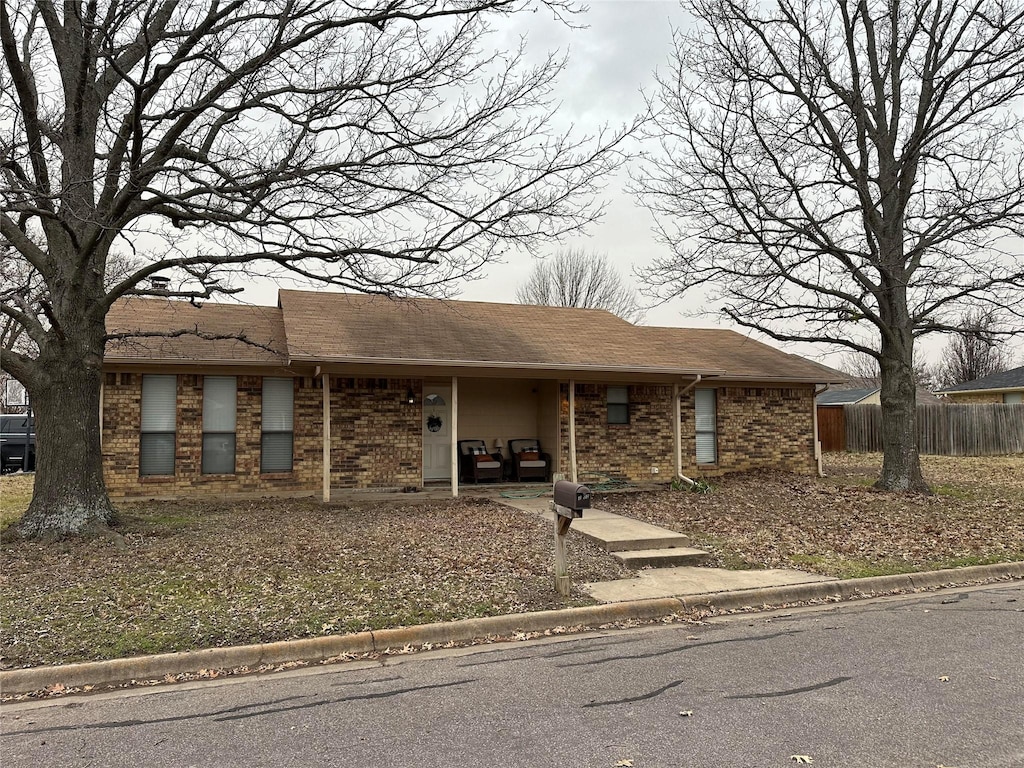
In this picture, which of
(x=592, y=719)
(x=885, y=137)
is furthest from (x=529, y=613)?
(x=885, y=137)

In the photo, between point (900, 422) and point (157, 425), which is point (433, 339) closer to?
point (157, 425)

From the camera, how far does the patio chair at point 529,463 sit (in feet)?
48.6

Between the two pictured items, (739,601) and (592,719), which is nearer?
(592,719)

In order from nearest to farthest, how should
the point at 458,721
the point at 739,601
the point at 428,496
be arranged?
the point at 458,721 < the point at 739,601 < the point at 428,496

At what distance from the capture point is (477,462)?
1429cm

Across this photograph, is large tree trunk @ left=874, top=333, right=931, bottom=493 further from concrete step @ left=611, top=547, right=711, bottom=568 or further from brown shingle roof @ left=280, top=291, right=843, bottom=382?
concrete step @ left=611, top=547, right=711, bottom=568

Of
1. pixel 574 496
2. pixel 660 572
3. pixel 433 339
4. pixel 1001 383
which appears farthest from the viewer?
pixel 1001 383

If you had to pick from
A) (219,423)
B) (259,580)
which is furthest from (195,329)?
(259,580)

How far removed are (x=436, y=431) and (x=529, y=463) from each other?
2.06 meters

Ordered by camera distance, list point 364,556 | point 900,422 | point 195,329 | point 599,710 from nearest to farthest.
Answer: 1. point 599,710
2. point 364,556
3. point 195,329
4. point 900,422

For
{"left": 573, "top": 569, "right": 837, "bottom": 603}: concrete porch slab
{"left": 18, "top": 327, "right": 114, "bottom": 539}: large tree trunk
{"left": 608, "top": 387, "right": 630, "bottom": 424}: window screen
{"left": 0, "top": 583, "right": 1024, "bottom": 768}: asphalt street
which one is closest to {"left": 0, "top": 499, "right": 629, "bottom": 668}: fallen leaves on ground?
{"left": 573, "top": 569, "right": 837, "bottom": 603}: concrete porch slab

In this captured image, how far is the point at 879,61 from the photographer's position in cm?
1346

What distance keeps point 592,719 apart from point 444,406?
10.8 metres

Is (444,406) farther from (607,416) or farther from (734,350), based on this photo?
(734,350)
